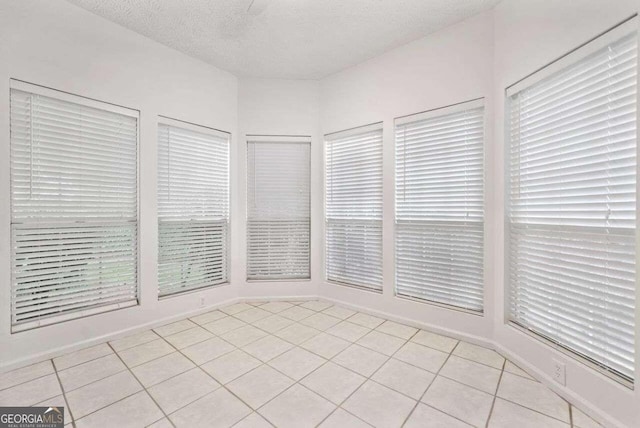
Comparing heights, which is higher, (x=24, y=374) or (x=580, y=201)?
(x=580, y=201)

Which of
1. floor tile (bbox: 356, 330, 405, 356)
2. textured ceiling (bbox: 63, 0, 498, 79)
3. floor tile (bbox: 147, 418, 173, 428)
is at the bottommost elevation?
floor tile (bbox: 356, 330, 405, 356)

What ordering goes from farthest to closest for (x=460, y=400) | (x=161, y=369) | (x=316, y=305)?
(x=316, y=305), (x=161, y=369), (x=460, y=400)

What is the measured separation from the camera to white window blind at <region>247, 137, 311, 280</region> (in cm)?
392

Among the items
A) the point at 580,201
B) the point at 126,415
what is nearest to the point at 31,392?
the point at 126,415

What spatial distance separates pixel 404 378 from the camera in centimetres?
212

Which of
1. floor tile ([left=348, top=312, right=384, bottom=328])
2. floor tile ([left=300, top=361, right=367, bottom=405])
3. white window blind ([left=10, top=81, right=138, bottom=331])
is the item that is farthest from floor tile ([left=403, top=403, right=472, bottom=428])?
white window blind ([left=10, top=81, right=138, bottom=331])

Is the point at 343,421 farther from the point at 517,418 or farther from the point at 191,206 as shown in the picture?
the point at 191,206

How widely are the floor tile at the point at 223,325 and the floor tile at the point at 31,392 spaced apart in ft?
4.07

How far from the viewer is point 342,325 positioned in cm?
313

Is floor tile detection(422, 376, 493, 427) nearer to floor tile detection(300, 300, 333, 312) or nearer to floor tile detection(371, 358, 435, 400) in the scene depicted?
floor tile detection(371, 358, 435, 400)

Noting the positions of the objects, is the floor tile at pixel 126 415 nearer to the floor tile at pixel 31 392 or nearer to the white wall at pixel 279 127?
the floor tile at pixel 31 392

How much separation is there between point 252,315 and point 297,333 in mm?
775

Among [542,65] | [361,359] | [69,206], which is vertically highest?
[542,65]

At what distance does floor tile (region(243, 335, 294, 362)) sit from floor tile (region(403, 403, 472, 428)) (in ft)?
4.03
